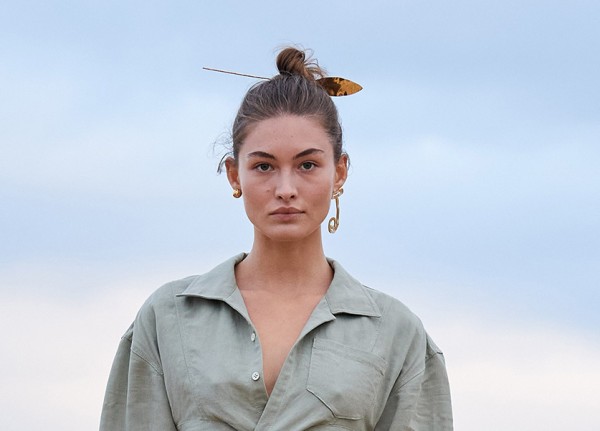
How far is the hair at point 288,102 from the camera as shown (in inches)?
189

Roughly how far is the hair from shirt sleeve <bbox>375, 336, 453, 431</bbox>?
1045 mm

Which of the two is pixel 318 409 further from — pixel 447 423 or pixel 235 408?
pixel 447 423

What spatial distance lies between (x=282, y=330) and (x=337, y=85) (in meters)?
1.17

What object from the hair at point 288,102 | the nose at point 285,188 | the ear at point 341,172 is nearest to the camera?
the nose at point 285,188

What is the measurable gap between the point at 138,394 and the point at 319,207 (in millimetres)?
1161

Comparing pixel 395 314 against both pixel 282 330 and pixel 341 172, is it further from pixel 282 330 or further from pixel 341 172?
pixel 341 172

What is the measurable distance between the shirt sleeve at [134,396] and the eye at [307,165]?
3.61 ft

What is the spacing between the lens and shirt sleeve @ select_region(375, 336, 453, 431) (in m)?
4.96

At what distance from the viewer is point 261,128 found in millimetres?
4734

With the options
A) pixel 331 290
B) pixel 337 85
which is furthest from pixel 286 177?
pixel 337 85

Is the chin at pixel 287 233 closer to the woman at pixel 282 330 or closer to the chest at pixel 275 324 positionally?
the woman at pixel 282 330

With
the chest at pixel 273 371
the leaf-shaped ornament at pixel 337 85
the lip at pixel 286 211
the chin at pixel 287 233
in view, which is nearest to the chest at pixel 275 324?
the chest at pixel 273 371

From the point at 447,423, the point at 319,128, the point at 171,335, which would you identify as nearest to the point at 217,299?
the point at 171,335

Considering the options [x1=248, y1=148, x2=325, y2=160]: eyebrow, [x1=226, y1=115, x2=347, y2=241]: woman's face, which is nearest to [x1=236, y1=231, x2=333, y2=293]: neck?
[x1=226, y1=115, x2=347, y2=241]: woman's face
